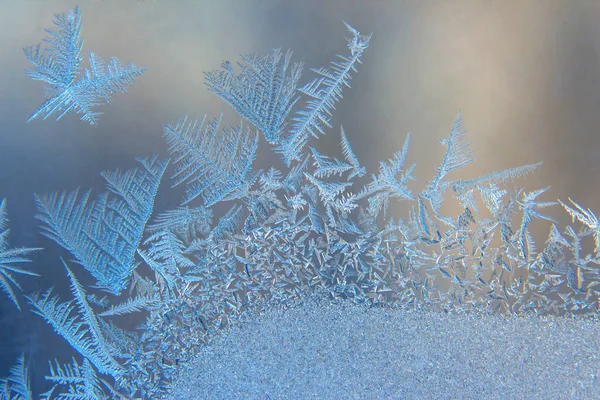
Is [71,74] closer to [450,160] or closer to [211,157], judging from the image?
[211,157]

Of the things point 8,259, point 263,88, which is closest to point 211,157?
point 263,88

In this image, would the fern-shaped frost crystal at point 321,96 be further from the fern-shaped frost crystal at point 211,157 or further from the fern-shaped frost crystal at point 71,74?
the fern-shaped frost crystal at point 71,74

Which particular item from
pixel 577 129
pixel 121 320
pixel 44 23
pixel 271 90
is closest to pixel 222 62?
pixel 271 90

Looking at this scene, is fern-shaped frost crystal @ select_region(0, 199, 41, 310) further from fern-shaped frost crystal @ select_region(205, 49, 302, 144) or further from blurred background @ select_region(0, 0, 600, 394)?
fern-shaped frost crystal @ select_region(205, 49, 302, 144)

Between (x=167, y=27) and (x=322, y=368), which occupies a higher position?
(x=167, y=27)

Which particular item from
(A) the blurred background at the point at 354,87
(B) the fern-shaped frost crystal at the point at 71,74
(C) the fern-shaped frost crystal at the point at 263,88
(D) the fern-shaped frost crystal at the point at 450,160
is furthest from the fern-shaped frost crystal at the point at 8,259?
(D) the fern-shaped frost crystal at the point at 450,160

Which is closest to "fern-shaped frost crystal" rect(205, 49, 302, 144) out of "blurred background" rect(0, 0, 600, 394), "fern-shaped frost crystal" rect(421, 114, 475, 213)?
"blurred background" rect(0, 0, 600, 394)

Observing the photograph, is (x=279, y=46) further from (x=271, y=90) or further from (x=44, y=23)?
(x=44, y=23)
